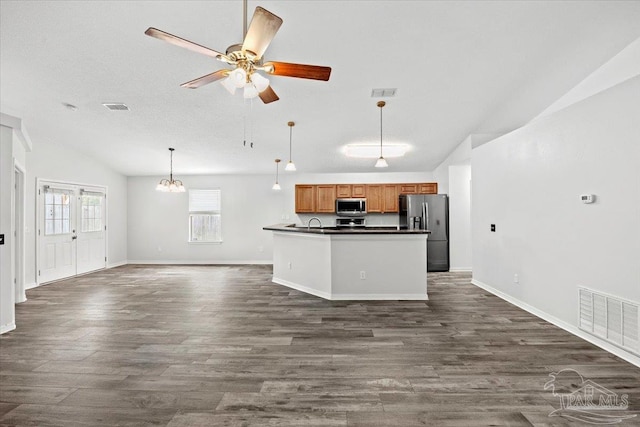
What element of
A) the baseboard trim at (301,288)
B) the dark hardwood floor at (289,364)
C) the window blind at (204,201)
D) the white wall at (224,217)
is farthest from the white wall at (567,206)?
the window blind at (204,201)

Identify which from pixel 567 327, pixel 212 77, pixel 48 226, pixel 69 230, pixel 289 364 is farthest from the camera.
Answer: pixel 69 230

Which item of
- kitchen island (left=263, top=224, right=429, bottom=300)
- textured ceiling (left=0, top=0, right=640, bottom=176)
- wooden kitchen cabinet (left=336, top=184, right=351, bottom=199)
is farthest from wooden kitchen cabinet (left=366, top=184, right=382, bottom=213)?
kitchen island (left=263, top=224, right=429, bottom=300)

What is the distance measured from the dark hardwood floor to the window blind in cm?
421

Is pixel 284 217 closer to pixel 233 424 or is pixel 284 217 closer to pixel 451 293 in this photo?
pixel 451 293

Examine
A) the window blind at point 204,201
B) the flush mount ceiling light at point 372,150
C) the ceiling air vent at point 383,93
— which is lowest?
the window blind at point 204,201

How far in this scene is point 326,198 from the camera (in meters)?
8.27

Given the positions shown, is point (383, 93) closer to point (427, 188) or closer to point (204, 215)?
point (427, 188)

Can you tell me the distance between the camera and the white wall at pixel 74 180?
5.84 meters

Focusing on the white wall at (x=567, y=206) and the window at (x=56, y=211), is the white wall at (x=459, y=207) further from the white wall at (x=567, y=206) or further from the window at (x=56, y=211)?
the window at (x=56, y=211)

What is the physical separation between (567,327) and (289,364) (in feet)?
9.99

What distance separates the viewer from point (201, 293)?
17.5ft

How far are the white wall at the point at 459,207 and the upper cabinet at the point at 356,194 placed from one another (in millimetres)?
918

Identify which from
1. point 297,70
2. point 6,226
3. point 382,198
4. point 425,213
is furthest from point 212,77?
point 382,198

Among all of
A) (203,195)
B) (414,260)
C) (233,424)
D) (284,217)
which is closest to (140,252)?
(203,195)
